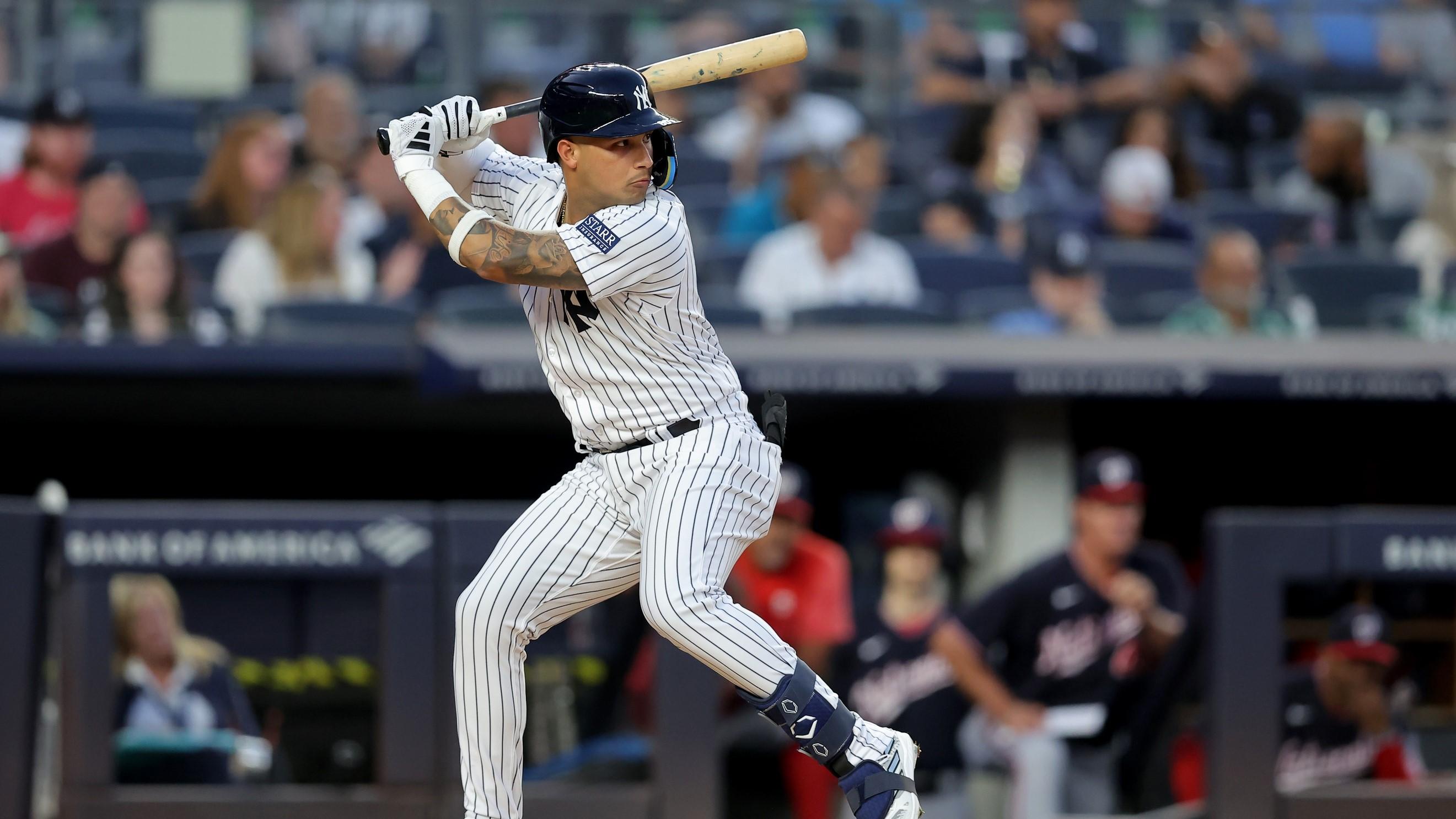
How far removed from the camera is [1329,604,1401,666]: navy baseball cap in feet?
17.2

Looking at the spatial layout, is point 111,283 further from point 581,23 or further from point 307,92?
point 581,23

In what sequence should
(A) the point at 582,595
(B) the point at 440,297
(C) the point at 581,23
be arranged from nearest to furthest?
(A) the point at 582,595
(B) the point at 440,297
(C) the point at 581,23

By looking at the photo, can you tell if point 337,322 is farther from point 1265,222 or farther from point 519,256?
point 1265,222

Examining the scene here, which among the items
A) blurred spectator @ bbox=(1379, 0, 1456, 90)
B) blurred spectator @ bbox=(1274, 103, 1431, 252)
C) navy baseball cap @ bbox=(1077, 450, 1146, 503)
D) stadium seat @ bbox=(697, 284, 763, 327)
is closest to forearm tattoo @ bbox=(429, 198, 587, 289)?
navy baseball cap @ bbox=(1077, 450, 1146, 503)

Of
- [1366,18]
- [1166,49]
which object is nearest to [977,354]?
[1166,49]

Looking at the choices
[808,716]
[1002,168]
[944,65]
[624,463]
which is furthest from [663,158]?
[944,65]

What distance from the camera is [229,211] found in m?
6.86

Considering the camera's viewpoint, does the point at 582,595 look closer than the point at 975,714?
Yes

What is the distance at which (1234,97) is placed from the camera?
859cm

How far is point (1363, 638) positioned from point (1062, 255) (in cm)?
205

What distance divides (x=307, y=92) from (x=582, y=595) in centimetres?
441

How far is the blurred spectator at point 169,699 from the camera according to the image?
4801mm

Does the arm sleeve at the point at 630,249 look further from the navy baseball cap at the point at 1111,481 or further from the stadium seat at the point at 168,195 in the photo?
the stadium seat at the point at 168,195

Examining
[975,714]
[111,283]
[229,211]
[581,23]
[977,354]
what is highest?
[581,23]
